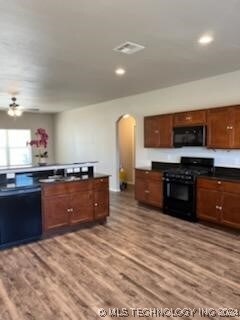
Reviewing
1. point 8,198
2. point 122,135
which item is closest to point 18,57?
point 8,198

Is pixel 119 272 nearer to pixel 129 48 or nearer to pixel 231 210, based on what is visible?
pixel 231 210

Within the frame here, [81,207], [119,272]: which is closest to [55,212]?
[81,207]

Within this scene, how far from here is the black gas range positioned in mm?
4605

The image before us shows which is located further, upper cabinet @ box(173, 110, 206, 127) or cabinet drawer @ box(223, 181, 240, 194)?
upper cabinet @ box(173, 110, 206, 127)

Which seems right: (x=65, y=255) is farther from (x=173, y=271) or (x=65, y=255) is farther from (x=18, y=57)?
(x=18, y=57)

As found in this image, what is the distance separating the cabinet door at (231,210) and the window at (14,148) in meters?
7.87

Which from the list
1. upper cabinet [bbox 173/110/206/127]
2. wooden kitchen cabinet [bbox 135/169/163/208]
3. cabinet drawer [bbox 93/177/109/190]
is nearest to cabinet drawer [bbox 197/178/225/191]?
wooden kitchen cabinet [bbox 135/169/163/208]

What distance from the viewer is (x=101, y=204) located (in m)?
4.53

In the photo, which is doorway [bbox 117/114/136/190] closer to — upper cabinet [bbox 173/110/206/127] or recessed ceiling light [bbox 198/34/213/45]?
upper cabinet [bbox 173/110/206/127]

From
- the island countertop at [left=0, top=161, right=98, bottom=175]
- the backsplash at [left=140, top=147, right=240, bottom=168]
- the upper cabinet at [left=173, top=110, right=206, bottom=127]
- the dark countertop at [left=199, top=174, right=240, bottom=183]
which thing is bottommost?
the dark countertop at [left=199, top=174, right=240, bottom=183]

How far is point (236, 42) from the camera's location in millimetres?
3049

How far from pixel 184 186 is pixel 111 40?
9.57 ft

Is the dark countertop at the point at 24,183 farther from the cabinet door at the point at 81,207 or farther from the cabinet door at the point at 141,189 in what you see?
the cabinet door at the point at 141,189

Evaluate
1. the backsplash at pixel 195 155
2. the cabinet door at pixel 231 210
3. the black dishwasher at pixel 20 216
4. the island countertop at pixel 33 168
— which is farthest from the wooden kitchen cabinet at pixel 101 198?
the cabinet door at pixel 231 210
